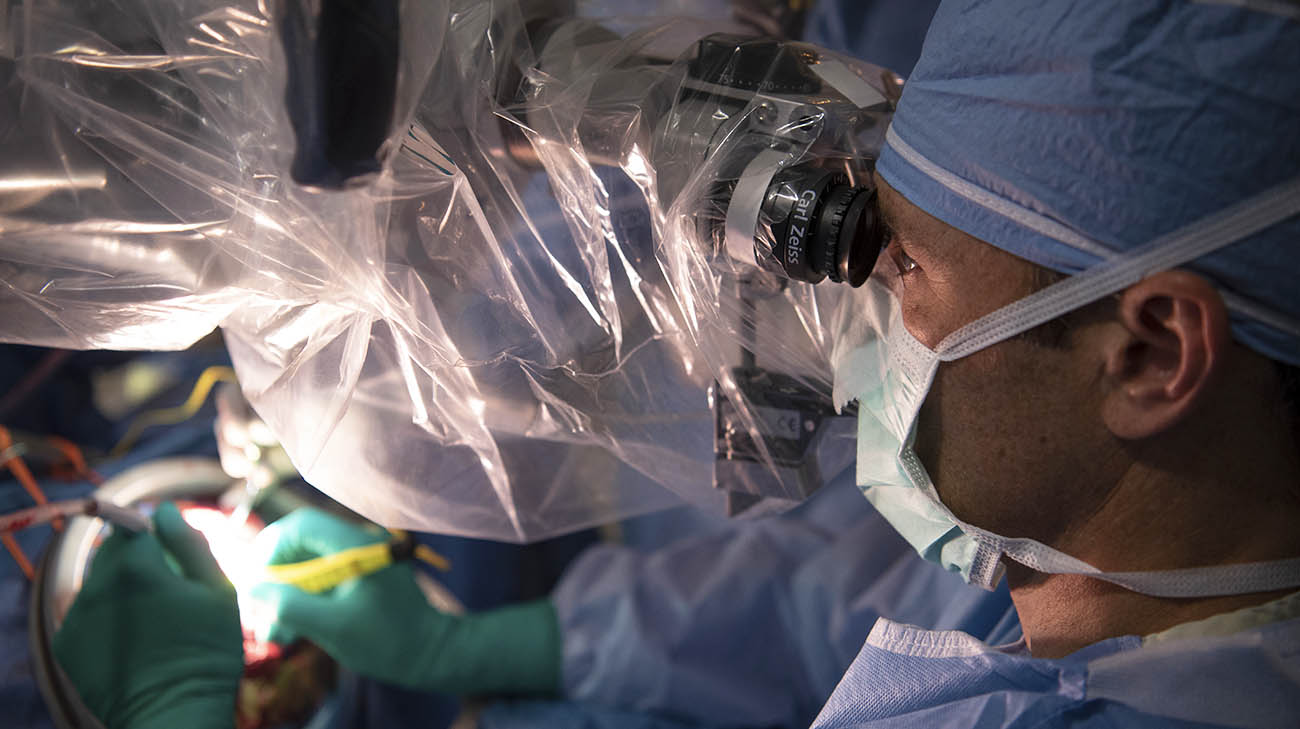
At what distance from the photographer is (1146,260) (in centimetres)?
78

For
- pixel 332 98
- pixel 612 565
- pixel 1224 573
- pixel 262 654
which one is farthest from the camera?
pixel 612 565

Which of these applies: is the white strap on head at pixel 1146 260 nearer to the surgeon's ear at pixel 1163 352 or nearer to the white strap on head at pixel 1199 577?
the surgeon's ear at pixel 1163 352

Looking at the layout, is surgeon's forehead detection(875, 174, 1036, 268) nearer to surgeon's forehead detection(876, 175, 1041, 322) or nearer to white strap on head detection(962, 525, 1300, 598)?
surgeon's forehead detection(876, 175, 1041, 322)

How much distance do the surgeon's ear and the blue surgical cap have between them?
25 mm

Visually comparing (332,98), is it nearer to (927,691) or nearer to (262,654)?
(927,691)

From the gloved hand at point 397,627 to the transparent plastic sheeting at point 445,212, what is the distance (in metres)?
0.51

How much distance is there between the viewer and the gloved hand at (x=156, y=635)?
1.25 metres

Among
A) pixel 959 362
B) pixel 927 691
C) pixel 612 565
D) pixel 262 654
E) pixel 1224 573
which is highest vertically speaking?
pixel 959 362

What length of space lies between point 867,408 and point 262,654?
3.93 ft

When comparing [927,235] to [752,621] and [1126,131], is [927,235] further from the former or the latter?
[752,621]

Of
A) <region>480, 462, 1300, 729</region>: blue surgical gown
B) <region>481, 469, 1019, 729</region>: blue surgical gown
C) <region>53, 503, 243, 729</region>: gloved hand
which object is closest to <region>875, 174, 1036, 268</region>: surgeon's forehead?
<region>480, 462, 1300, 729</region>: blue surgical gown

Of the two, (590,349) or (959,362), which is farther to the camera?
(590,349)

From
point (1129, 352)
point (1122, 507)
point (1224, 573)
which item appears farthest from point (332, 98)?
point (1224, 573)

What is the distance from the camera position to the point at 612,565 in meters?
1.90
